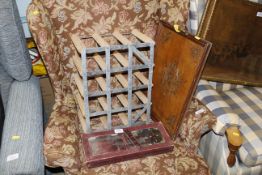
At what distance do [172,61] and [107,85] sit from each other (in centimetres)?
36

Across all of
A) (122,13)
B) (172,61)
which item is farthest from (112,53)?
(172,61)

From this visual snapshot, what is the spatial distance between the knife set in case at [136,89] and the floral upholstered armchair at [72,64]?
0.05m

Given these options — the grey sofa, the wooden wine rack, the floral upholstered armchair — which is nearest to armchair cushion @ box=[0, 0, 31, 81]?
the grey sofa

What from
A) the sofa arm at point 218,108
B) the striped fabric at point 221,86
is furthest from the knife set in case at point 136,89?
the striped fabric at point 221,86

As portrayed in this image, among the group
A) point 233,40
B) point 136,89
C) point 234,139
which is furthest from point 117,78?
point 233,40

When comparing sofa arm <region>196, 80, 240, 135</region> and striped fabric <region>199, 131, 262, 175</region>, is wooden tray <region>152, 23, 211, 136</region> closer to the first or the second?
sofa arm <region>196, 80, 240, 135</region>

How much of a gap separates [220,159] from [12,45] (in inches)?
48.5

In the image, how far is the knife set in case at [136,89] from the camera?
4.28 ft

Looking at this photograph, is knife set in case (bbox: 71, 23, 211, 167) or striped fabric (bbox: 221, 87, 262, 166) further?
striped fabric (bbox: 221, 87, 262, 166)

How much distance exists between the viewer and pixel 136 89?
1.44 metres

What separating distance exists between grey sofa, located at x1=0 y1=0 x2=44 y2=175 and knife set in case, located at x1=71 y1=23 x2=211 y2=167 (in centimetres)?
22

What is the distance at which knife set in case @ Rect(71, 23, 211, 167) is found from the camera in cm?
131

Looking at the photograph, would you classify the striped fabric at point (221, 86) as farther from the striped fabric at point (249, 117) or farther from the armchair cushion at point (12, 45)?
the armchair cushion at point (12, 45)

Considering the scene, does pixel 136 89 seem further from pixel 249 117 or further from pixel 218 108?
pixel 249 117
